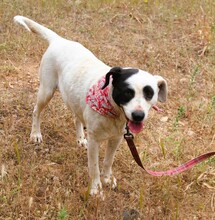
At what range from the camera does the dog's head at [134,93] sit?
2674 mm

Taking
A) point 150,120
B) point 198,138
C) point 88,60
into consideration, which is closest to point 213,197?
point 198,138

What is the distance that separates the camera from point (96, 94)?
307 centimetres

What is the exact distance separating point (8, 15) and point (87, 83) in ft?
10.9

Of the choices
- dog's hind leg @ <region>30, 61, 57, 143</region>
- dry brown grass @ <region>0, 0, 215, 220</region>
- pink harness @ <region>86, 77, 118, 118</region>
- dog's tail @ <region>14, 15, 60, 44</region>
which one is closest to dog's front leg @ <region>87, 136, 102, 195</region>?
dry brown grass @ <region>0, 0, 215, 220</region>

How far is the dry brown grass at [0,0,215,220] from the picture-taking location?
10.9ft

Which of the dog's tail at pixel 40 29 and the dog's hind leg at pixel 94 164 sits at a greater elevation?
the dog's tail at pixel 40 29

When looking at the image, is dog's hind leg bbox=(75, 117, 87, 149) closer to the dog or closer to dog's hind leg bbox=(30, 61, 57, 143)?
the dog

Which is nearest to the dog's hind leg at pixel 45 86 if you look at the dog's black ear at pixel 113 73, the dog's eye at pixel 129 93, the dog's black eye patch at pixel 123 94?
the dog's black ear at pixel 113 73

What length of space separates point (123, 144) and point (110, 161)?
59 centimetres

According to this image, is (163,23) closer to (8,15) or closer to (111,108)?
(8,15)

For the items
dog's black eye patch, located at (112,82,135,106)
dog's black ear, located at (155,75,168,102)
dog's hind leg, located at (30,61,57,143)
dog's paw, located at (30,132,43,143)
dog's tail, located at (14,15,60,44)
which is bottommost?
dog's paw, located at (30,132,43,143)

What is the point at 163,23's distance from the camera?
695cm

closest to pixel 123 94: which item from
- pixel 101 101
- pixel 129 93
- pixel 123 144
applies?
pixel 129 93

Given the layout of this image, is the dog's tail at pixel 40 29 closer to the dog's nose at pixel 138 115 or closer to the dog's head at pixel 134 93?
the dog's head at pixel 134 93
